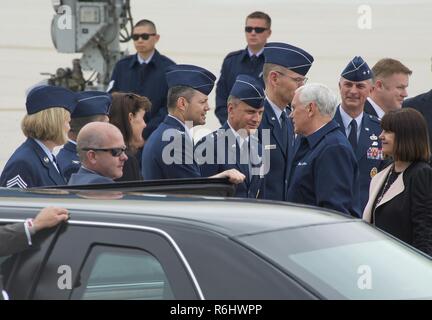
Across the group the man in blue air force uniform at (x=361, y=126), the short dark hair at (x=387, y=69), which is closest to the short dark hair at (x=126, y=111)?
the man in blue air force uniform at (x=361, y=126)

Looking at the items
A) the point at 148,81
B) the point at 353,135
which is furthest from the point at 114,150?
the point at 148,81

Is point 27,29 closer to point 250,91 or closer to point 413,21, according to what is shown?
point 413,21

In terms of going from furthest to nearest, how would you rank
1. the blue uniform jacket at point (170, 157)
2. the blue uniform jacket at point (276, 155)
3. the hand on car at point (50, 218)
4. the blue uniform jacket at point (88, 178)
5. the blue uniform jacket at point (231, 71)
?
the blue uniform jacket at point (231, 71)
the blue uniform jacket at point (276, 155)
the blue uniform jacket at point (170, 157)
the blue uniform jacket at point (88, 178)
the hand on car at point (50, 218)

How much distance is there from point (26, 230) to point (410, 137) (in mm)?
2468

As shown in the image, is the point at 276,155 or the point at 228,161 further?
the point at 276,155

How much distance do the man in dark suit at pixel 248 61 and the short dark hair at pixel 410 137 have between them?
300cm

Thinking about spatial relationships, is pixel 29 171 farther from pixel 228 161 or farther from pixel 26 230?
pixel 26 230

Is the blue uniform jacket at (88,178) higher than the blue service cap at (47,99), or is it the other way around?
the blue service cap at (47,99)

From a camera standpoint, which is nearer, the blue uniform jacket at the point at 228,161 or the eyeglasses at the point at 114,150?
the eyeglasses at the point at 114,150

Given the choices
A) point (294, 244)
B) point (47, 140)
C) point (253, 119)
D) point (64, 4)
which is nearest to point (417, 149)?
point (253, 119)

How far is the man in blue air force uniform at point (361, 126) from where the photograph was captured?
23.4 feet

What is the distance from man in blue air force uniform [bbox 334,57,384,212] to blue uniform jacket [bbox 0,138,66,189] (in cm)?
180

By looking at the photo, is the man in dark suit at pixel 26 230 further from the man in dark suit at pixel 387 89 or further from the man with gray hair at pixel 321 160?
the man in dark suit at pixel 387 89

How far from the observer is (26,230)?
3.92 m
